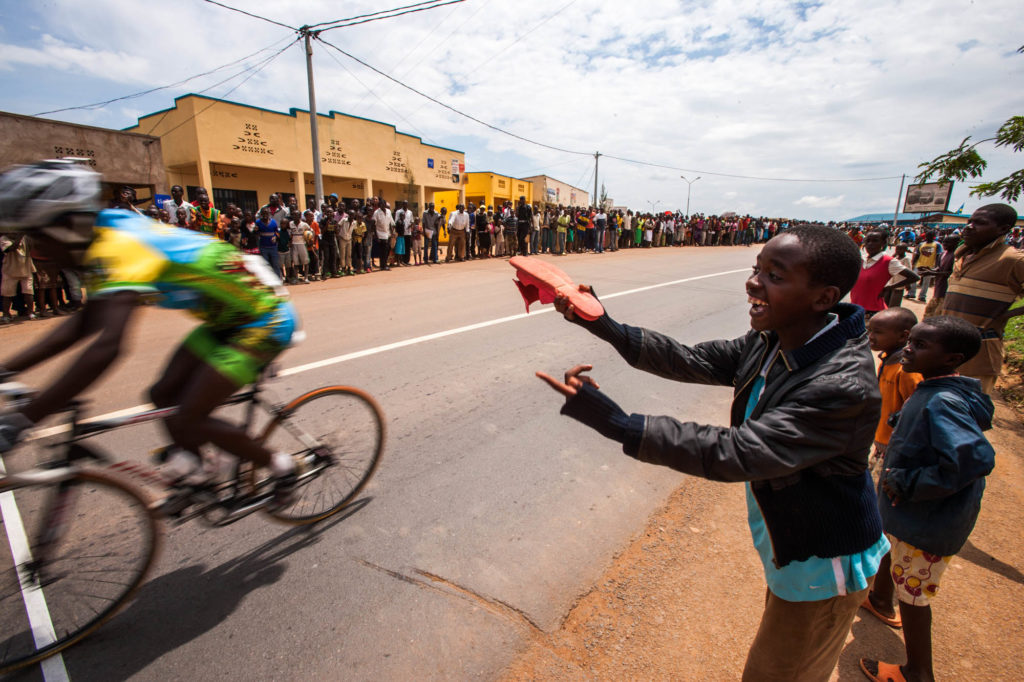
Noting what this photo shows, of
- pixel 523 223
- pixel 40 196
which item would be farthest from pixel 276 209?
pixel 40 196

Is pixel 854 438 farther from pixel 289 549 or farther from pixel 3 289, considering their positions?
pixel 3 289

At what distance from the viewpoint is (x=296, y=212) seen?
11180 mm

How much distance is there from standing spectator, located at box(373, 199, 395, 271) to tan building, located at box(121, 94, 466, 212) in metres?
12.6

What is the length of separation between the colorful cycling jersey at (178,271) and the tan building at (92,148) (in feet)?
49.9

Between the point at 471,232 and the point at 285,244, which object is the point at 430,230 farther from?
the point at 285,244

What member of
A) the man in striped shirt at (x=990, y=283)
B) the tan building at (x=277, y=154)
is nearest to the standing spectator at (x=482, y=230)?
the tan building at (x=277, y=154)

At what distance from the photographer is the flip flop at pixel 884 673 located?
6.77ft

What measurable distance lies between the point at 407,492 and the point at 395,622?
1026 millimetres

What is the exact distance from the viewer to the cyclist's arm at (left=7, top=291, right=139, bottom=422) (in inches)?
76.7

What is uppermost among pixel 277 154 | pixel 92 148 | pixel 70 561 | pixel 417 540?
pixel 277 154

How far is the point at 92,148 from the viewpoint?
16.7 metres

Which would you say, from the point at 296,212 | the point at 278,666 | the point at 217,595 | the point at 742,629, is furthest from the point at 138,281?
the point at 296,212

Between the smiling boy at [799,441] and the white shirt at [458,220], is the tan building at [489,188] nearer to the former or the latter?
the white shirt at [458,220]

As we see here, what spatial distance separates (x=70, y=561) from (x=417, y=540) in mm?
1566
